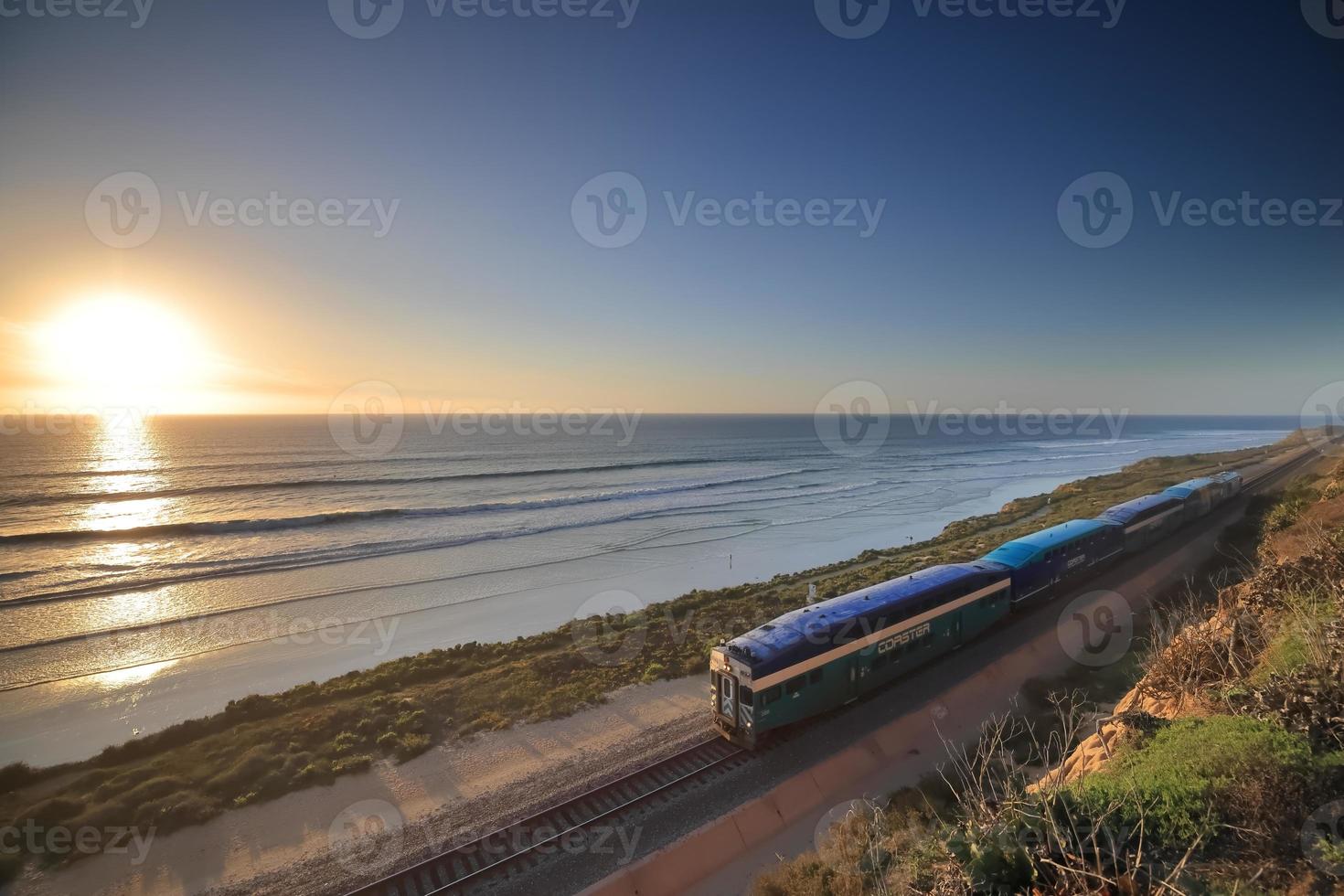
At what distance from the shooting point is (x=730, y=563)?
129ft

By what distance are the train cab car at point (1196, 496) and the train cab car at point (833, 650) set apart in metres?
24.0

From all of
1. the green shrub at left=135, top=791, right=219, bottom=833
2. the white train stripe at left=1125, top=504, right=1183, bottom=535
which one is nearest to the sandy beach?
the green shrub at left=135, top=791, right=219, bottom=833

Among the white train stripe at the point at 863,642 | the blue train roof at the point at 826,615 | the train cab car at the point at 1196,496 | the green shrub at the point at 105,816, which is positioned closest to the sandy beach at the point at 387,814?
the green shrub at the point at 105,816

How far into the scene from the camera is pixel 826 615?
15.5 meters

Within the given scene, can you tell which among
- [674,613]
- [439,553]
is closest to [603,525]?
[439,553]

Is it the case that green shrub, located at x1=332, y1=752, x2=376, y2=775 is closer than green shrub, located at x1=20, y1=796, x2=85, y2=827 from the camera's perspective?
No

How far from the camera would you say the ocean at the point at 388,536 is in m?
29.6

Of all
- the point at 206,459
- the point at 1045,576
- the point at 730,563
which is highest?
the point at 206,459

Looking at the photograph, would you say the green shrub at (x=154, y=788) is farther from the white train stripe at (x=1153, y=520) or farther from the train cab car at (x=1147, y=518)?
the white train stripe at (x=1153, y=520)

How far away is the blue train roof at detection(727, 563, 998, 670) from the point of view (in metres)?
14.0

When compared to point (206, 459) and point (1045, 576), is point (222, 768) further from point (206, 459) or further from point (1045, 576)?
point (206, 459)

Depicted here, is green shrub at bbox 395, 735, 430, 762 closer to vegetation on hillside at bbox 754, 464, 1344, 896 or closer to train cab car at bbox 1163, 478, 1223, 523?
vegetation on hillside at bbox 754, 464, 1344, 896

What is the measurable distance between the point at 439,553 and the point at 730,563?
22.0 m

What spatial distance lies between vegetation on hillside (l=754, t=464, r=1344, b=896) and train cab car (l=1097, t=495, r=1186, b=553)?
1755 centimetres
